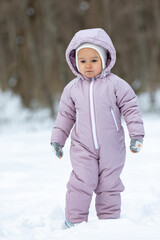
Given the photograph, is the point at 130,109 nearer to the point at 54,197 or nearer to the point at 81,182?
the point at 81,182

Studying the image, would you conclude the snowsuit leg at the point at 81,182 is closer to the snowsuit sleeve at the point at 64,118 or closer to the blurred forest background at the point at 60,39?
the snowsuit sleeve at the point at 64,118

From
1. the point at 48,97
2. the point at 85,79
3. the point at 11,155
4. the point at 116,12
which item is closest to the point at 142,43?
the point at 116,12

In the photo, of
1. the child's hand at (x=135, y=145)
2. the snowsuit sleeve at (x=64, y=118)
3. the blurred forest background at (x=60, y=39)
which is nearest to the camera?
the child's hand at (x=135, y=145)

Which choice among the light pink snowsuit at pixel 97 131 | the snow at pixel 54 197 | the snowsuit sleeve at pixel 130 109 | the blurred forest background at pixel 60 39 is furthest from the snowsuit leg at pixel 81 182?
the blurred forest background at pixel 60 39

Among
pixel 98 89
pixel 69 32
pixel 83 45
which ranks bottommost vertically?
pixel 98 89

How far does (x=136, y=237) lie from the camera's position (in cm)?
254

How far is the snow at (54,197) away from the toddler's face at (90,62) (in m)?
1.00

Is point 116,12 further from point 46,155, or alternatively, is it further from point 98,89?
point 98,89

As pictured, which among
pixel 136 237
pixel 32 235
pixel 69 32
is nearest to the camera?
pixel 136 237

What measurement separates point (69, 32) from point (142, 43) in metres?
2.45

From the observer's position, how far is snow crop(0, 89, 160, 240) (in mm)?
2752

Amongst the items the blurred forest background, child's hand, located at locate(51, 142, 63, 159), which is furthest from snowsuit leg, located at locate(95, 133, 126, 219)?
the blurred forest background

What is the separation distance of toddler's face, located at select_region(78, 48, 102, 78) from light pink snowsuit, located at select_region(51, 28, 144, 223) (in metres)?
0.05

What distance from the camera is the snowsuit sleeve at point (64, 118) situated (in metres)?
3.26
